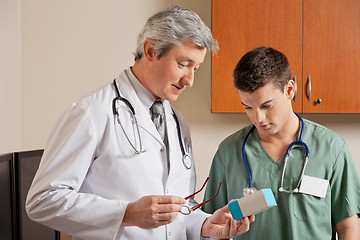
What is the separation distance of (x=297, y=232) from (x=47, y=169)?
2.98ft

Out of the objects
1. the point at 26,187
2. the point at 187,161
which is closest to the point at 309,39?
the point at 187,161

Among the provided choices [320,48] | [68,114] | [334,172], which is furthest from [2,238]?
[320,48]

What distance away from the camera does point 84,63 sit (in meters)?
2.51

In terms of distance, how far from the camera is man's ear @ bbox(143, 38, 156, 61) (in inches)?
56.2

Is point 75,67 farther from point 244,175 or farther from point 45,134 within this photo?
point 244,175

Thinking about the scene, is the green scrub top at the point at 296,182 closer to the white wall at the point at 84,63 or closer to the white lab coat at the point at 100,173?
the white lab coat at the point at 100,173

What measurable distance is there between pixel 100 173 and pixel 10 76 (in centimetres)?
131

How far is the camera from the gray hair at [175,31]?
138 cm

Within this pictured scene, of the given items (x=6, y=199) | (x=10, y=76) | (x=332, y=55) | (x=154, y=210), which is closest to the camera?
(x=154, y=210)

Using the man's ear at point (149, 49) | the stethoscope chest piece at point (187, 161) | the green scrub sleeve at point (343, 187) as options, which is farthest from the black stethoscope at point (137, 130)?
the green scrub sleeve at point (343, 187)

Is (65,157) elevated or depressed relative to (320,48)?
depressed

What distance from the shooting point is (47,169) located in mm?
1301

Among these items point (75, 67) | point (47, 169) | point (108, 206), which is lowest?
point (108, 206)

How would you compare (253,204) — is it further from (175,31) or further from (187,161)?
(175,31)
